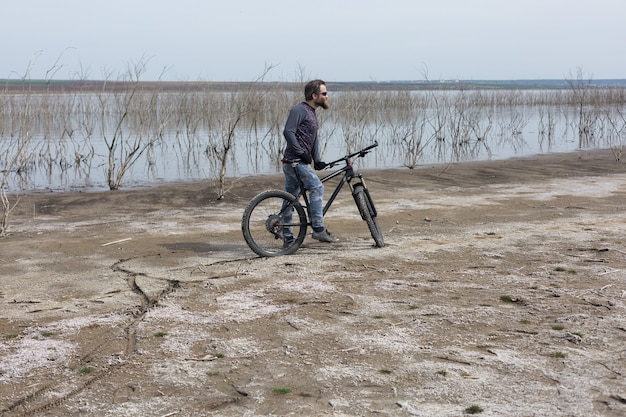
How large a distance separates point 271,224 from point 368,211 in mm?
1025

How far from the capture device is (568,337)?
4617 millimetres

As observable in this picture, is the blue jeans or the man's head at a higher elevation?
the man's head

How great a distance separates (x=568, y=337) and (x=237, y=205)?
7189 millimetres

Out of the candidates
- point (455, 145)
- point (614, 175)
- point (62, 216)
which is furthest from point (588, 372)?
point (455, 145)

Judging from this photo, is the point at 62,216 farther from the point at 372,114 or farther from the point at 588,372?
the point at 372,114

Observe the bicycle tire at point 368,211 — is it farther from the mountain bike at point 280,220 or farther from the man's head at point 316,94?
Answer: the man's head at point 316,94

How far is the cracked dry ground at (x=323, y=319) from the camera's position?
12.6ft

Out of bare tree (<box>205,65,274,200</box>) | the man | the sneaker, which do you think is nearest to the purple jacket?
the man

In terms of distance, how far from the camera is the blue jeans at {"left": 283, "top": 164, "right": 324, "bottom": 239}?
7234 millimetres

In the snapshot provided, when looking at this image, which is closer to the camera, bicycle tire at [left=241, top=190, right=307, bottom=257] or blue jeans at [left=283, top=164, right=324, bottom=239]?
bicycle tire at [left=241, top=190, right=307, bottom=257]

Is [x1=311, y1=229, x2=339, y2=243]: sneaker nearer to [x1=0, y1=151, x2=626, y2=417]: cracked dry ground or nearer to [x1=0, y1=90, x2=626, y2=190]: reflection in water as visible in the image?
[x1=0, y1=151, x2=626, y2=417]: cracked dry ground

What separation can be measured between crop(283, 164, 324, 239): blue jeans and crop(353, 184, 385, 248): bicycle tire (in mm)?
393

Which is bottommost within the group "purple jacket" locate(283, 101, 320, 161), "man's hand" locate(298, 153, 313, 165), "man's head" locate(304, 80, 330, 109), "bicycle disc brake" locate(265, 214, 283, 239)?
"bicycle disc brake" locate(265, 214, 283, 239)

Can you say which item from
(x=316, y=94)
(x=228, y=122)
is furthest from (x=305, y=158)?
(x=228, y=122)
